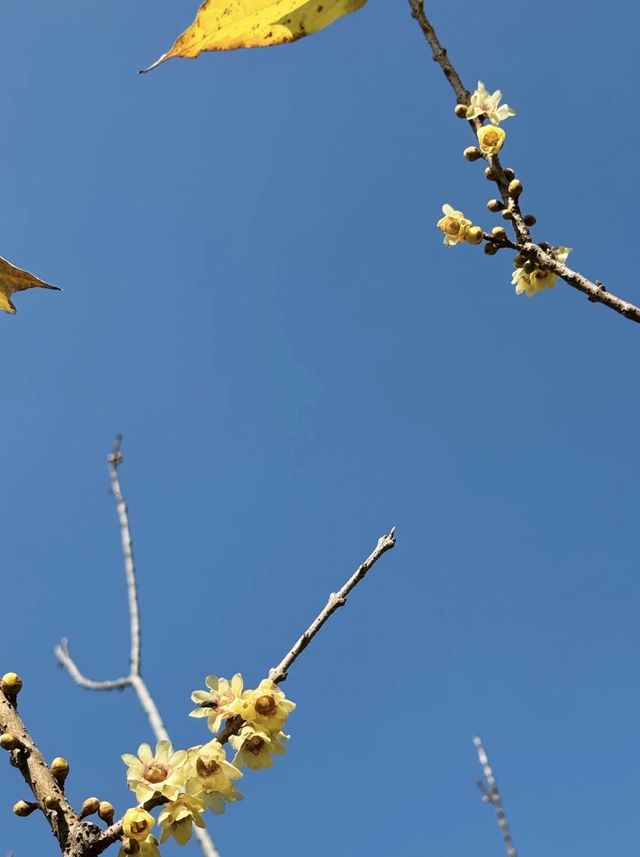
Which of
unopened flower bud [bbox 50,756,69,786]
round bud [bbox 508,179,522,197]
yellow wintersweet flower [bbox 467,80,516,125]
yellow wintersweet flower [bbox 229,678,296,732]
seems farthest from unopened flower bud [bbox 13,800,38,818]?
yellow wintersweet flower [bbox 467,80,516,125]

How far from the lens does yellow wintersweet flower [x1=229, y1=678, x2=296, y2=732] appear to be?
6.29ft

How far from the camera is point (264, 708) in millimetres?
1937

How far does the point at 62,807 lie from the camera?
4.91 ft

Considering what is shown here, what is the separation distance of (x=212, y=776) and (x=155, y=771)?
168 mm

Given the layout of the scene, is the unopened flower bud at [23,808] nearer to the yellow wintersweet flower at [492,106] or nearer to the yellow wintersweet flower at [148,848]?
the yellow wintersweet flower at [148,848]

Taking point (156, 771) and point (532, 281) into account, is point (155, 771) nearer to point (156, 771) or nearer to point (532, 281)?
point (156, 771)

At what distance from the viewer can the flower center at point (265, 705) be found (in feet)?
6.31

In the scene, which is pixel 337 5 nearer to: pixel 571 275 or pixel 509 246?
pixel 571 275

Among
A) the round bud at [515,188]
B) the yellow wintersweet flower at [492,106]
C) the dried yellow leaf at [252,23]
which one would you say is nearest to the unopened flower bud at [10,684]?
the dried yellow leaf at [252,23]

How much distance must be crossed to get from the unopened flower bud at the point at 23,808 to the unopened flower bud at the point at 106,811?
0.15 metres

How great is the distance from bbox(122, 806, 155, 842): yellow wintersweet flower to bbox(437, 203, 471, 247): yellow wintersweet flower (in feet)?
7.12

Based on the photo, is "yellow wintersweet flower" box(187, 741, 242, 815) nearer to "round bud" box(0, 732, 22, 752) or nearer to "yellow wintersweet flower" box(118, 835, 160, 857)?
"yellow wintersweet flower" box(118, 835, 160, 857)

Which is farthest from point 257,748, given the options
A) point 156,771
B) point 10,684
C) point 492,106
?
point 492,106

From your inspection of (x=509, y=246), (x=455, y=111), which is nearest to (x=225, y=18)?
(x=455, y=111)
